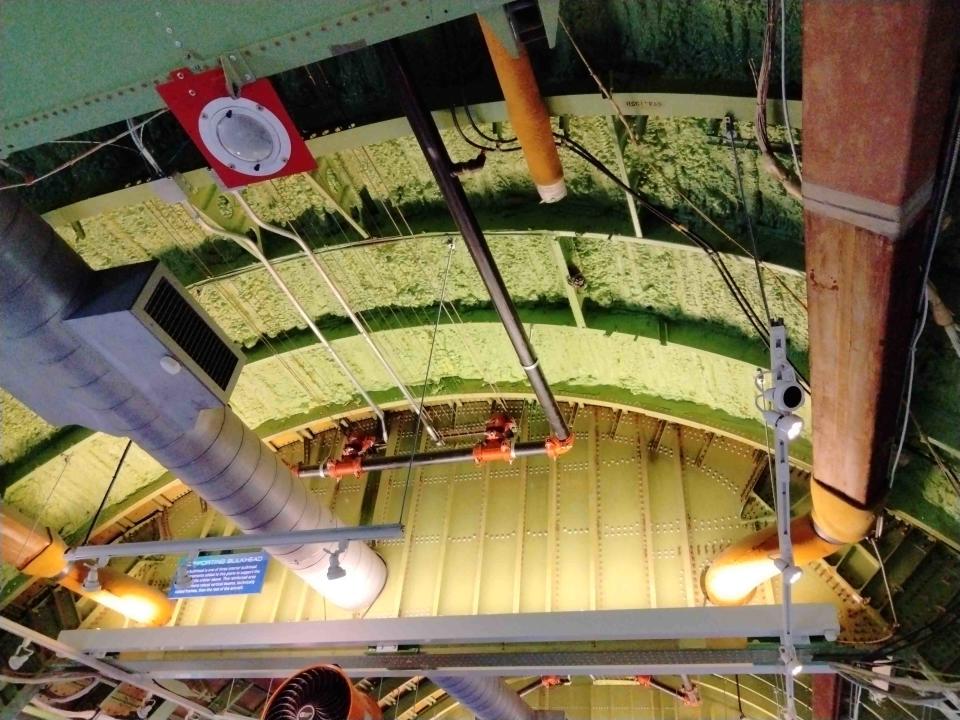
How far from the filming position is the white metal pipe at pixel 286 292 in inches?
198

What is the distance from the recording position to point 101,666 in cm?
597

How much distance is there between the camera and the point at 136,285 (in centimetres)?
365

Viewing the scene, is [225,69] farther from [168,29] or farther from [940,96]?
[940,96]

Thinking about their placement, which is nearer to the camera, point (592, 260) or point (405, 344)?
point (592, 260)

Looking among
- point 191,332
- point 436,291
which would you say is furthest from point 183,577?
point 436,291

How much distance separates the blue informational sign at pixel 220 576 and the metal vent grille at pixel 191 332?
2556 millimetres

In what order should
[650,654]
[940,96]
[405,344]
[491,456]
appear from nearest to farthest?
[940,96]
[650,654]
[491,456]
[405,344]

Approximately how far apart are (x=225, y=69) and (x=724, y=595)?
4659 millimetres

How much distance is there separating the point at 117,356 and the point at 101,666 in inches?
151

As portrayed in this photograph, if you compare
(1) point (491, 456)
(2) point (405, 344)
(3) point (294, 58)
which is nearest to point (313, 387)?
(2) point (405, 344)

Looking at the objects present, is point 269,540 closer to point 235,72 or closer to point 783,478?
point 235,72

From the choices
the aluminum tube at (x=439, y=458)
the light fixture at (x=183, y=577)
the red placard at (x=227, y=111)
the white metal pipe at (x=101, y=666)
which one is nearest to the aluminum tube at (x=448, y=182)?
the red placard at (x=227, y=111)

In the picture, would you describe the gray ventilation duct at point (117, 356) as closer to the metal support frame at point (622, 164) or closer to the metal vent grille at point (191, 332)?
the metal vent grille at point (191, 332)

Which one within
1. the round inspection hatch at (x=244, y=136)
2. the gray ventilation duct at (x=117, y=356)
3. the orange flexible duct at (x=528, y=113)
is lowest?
the gray ventilation duct at (x=117, y=356)
